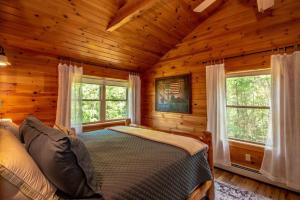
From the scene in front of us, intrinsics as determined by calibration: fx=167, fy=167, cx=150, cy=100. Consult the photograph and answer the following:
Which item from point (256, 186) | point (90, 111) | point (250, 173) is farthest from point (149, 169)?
point (90, 111)

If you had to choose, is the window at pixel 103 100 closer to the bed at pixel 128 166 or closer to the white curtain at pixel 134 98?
the white curtain at pixel 134 98

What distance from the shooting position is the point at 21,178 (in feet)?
2.91

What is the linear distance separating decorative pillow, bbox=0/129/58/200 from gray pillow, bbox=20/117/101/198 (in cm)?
5

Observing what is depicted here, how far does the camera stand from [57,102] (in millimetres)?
3186

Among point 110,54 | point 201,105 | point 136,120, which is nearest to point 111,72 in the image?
point 110,54

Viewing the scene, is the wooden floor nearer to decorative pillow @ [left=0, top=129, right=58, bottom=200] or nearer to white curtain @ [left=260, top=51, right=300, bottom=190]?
white curtain @ [left=260, top=51, right=300, bottom=190]

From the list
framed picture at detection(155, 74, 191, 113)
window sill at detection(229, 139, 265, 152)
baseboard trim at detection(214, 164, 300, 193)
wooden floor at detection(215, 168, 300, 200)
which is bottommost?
wooden floor at detection(215, 168, 300, 200)

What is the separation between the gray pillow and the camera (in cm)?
96

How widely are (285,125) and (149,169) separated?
238cm

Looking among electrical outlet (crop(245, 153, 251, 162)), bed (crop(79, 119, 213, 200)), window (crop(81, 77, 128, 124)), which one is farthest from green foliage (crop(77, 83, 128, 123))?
electrical outlet (crop(245, 153, 251, 162))

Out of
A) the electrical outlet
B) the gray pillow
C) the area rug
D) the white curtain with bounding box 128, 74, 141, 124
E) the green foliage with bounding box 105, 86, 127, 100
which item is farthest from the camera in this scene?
the white curtain with bounding box 128, 74, 141, 124

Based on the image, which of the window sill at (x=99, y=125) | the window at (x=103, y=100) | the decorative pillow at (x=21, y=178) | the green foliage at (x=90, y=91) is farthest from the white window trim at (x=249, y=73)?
the decorative pillow at (x=21, y=178)

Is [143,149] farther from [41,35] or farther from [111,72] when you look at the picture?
[111,72]

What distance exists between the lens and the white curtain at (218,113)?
3221mm
